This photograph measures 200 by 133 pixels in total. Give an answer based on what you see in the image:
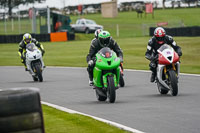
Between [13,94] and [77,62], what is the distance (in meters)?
22.2

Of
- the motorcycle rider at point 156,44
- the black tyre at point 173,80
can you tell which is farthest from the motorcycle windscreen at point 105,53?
the motorcycle rider at point 156,44

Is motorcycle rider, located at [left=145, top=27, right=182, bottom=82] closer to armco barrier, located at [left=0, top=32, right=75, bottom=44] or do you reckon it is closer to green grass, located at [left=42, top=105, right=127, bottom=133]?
green grass, located at [left=42, top=105, right=127, bottom=133]

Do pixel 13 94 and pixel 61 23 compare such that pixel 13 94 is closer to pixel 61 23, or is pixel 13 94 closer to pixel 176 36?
pixel 176 36

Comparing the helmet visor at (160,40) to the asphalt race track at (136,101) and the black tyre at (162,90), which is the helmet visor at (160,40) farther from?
the asphalt race track at (136,101)

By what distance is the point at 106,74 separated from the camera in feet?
37.4

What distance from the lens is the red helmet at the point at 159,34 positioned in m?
12.8

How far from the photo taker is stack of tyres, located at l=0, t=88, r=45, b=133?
554cm

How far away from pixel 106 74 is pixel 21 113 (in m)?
5.88

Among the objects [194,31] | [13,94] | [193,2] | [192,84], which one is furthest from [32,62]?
[193,2]

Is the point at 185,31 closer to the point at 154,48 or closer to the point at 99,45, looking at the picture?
the point at 154,48

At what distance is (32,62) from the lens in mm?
18266

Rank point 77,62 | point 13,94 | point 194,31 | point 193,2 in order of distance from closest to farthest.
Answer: point 13,94 → point 77,62 → point 194,31 → point 193,2

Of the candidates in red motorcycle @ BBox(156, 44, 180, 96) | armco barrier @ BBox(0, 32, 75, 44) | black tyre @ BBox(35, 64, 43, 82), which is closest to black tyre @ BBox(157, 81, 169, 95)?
red motorcycle @ BBox(156, 44, 180, 96)

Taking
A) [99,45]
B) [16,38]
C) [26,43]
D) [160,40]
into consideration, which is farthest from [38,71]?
[16,38]
